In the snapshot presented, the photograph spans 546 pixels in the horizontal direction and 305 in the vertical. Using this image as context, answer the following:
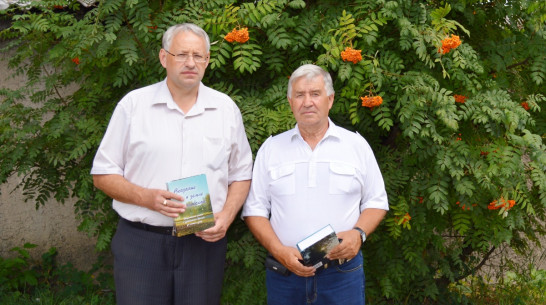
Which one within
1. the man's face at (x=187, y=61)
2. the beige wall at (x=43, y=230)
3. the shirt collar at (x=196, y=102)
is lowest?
the beige wall at (x=43, y=230)

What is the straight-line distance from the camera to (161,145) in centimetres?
286

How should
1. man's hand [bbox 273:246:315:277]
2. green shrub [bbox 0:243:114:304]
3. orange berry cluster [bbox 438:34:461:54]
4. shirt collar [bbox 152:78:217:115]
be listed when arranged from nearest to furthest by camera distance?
man's hand [bbox 273:246:315:277]
shirt collar [bbox 152:78:217:115]
orange berry cluster [bbox 438:34:461:54]
green shrub [bbox 0:243:114:304]

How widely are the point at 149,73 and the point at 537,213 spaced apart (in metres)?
3.20

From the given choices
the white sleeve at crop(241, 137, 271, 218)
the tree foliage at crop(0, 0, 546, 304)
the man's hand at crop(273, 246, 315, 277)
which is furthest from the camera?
the tree foliage at crop(0, 0, 546, 304)

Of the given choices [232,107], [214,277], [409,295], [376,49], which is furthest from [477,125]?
[214,277]

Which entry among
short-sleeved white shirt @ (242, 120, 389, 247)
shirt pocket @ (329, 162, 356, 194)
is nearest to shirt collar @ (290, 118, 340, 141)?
short-sleeved white shirt @ (242, 120, 389, 247)

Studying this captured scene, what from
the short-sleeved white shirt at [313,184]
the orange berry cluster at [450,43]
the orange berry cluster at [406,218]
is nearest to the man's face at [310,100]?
the short-sleeved white shirt at [313,184]

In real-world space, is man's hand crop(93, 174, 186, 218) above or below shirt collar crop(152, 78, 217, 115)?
below

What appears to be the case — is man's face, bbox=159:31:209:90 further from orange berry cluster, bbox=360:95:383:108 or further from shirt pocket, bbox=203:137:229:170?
orange berry cluster, bbox=360:95:383:108

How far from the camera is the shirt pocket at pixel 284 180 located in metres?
2.94

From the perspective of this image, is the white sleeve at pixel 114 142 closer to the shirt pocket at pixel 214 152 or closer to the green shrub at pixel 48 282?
the shirt pocket at pixel 214 152

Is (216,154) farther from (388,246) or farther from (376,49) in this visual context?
(388,246)

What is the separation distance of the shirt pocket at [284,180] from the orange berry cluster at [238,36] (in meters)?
1.05

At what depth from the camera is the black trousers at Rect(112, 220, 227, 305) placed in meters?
2.90
